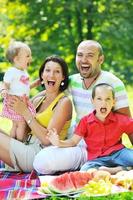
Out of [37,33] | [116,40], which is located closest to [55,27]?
[37,33]

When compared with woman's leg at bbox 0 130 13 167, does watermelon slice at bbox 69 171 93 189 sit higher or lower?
lower

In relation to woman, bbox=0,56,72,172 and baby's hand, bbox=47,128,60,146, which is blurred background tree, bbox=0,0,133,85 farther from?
baby's hand, bbox=47,128,60,146

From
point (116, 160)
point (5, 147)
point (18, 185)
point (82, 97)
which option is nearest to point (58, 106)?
point (82, 97)

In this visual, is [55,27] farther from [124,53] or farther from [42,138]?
[42,138]

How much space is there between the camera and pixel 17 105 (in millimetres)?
5246

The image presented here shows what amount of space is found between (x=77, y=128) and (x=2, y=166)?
925 mm

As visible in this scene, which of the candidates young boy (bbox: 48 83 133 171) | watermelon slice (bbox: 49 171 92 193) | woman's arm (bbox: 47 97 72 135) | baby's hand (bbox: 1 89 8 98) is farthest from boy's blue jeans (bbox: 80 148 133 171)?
baby's hand (bbox: 1 89 8 98)

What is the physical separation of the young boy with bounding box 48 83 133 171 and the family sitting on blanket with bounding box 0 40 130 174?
0.13 meters

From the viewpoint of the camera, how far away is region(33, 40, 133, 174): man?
16.1ft

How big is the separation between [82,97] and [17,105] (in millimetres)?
589

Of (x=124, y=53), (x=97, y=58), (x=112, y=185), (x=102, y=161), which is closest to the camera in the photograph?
(x=112, y=185)

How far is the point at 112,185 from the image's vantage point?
432cm

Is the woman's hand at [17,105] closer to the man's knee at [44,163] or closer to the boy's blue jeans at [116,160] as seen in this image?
the man's knee at [44,163]

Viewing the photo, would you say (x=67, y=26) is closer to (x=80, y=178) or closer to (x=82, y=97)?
(x=82, y=97)
